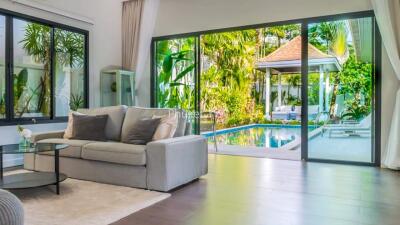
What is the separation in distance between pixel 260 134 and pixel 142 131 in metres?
6.93

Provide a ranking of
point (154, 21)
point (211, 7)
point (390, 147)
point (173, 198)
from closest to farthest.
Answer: point (173, 198), point (390, 147), point (211, 7), point (154, 21)

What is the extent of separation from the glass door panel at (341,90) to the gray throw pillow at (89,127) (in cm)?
345

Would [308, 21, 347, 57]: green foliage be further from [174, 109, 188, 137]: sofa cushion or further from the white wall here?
the white wall

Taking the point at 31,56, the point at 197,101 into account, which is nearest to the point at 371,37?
the point at 197,101

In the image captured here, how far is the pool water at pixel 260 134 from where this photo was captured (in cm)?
884

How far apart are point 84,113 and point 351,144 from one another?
14.3 feet

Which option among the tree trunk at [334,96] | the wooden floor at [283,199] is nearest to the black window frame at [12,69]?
the wooden floor at [283,199]

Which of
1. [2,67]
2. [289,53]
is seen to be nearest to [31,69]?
[2,67]

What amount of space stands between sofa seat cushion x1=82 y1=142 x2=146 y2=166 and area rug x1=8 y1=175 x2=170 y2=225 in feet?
1.04

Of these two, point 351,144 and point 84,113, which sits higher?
point 84,113

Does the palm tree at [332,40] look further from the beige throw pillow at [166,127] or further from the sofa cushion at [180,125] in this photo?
the beige throw pillow at [166,127]

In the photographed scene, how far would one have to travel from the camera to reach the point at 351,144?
17.0ft

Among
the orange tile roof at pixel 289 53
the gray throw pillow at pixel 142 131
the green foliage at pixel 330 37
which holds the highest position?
the orange tile roof at pixel 289 53

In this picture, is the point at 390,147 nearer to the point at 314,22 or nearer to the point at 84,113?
the point at 314,22
